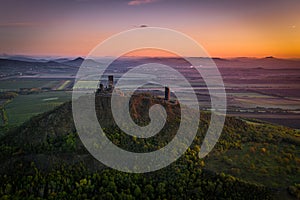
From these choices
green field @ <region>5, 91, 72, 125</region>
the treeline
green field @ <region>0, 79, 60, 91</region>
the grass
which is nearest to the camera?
the treeline

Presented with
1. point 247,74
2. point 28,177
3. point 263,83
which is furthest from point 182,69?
point 28,177

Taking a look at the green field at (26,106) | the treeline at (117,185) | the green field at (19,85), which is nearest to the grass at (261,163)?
the treeline at (117,185)

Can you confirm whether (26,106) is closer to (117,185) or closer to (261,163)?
(117,185)

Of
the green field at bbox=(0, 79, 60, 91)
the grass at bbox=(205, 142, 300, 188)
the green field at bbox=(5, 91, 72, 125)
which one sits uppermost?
the grass at bbox=(205, 142, 300, 188)

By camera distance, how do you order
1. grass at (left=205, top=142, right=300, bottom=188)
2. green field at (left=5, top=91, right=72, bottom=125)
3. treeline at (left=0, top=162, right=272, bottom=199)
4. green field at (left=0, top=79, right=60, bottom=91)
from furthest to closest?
green field at (left=0, top=79, right=60, bottom=91) < green field at (left=5, top=91, right=72, bottom=125) < grass at (left=205, top=142, right=300, bottom=188) < treeline at (left=0, top=162, right=272, bottom=199)

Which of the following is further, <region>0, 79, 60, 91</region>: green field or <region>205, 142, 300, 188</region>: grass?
<region>0, 79, 60, 91</region>: green field

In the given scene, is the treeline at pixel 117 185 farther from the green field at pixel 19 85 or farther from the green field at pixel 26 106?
the green field at pixel 19 85

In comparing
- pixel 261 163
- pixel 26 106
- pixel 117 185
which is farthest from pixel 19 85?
pixel 261 163

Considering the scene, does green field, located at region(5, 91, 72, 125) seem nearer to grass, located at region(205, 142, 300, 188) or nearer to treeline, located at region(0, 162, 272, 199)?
treeline, located at region(0, 162, 272, 199)

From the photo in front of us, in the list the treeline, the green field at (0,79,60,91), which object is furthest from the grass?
the green field at (0,79,60,91)
